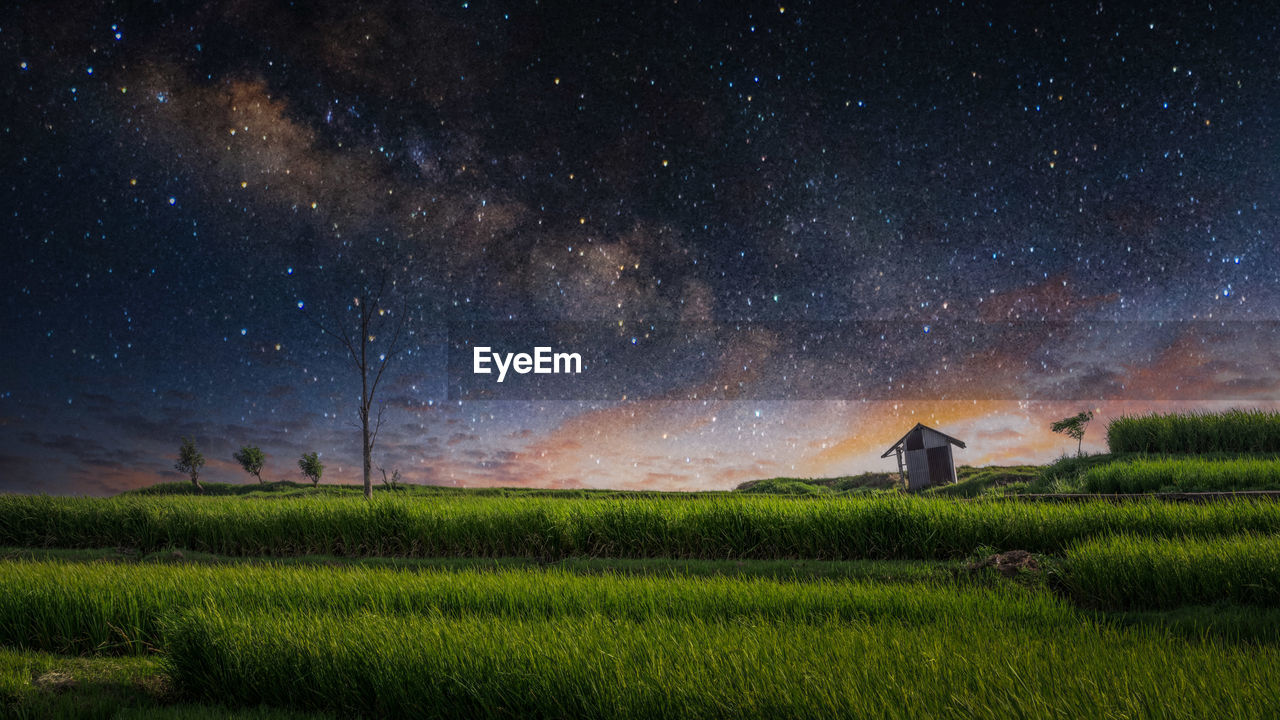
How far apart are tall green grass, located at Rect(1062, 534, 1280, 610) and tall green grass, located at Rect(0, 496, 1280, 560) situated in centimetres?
319

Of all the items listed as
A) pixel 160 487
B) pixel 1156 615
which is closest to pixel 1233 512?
pixel 1156 615

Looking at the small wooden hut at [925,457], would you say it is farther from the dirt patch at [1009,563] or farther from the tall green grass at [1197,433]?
the dirt patch at [1009,563]

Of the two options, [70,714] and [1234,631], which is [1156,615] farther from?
[70,714]

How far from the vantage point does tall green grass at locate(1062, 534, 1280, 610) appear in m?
8.53

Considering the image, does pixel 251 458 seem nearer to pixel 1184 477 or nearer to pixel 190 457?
pixel 190 457

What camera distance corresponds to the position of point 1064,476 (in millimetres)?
25297

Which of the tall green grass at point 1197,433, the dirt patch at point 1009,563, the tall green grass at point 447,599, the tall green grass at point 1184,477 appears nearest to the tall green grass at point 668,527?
the dirt patch at point 1009,563

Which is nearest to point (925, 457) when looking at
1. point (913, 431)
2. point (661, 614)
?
point (913, 431)

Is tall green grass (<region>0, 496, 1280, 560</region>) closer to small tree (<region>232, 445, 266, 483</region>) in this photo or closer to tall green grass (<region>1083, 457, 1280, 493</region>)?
tall green grass (<region>1083, 457, 1280, 493</region>)

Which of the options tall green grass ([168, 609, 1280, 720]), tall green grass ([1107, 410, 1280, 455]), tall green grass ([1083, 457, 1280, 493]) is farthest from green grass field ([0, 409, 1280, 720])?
tall green grass ([1107, 410, 1280, 455])

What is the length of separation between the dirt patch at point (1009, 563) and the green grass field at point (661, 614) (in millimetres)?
63

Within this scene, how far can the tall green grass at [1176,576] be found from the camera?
853 cm

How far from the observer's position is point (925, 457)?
33969mm

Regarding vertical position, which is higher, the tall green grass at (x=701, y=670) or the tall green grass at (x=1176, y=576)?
the tall green grass at (x=701, y=670)
